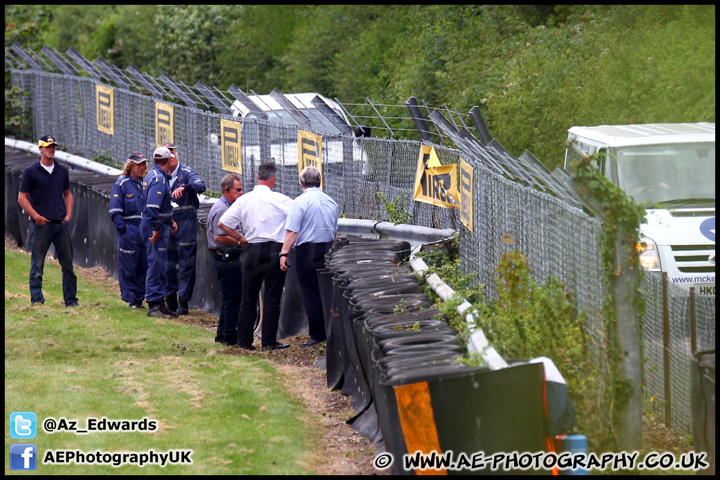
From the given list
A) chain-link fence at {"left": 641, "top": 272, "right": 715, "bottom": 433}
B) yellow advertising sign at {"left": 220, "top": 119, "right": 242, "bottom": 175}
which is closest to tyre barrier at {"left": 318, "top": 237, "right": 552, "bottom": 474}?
chain-link fence at {"left": 641, "top": 272, "right": 715, "bottom": 433}

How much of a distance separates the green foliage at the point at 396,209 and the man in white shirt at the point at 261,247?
1562 millimetres

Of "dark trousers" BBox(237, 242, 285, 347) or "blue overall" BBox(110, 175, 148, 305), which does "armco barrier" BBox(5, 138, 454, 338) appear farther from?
"blue overall" BBox(110, 175, 148, 305)

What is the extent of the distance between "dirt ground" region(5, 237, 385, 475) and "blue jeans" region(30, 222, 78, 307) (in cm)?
151

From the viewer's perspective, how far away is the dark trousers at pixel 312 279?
34.0 ft

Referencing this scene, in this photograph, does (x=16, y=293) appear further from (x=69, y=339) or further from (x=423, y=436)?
(x=423, y=436)

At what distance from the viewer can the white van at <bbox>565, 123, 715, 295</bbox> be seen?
369 inches

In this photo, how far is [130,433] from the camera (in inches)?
274

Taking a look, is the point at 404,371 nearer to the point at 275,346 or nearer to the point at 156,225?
the point at 275,346

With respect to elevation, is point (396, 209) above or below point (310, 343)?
above

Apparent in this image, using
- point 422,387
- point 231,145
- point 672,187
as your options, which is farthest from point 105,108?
point 422,387

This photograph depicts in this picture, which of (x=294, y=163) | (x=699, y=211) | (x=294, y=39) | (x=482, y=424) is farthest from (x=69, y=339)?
(x=294, y=39)

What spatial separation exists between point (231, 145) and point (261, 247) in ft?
19.5

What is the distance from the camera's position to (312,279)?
413 inches

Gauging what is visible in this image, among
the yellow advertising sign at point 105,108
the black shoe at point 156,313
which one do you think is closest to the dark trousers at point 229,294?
the black shoe at point 156,313
